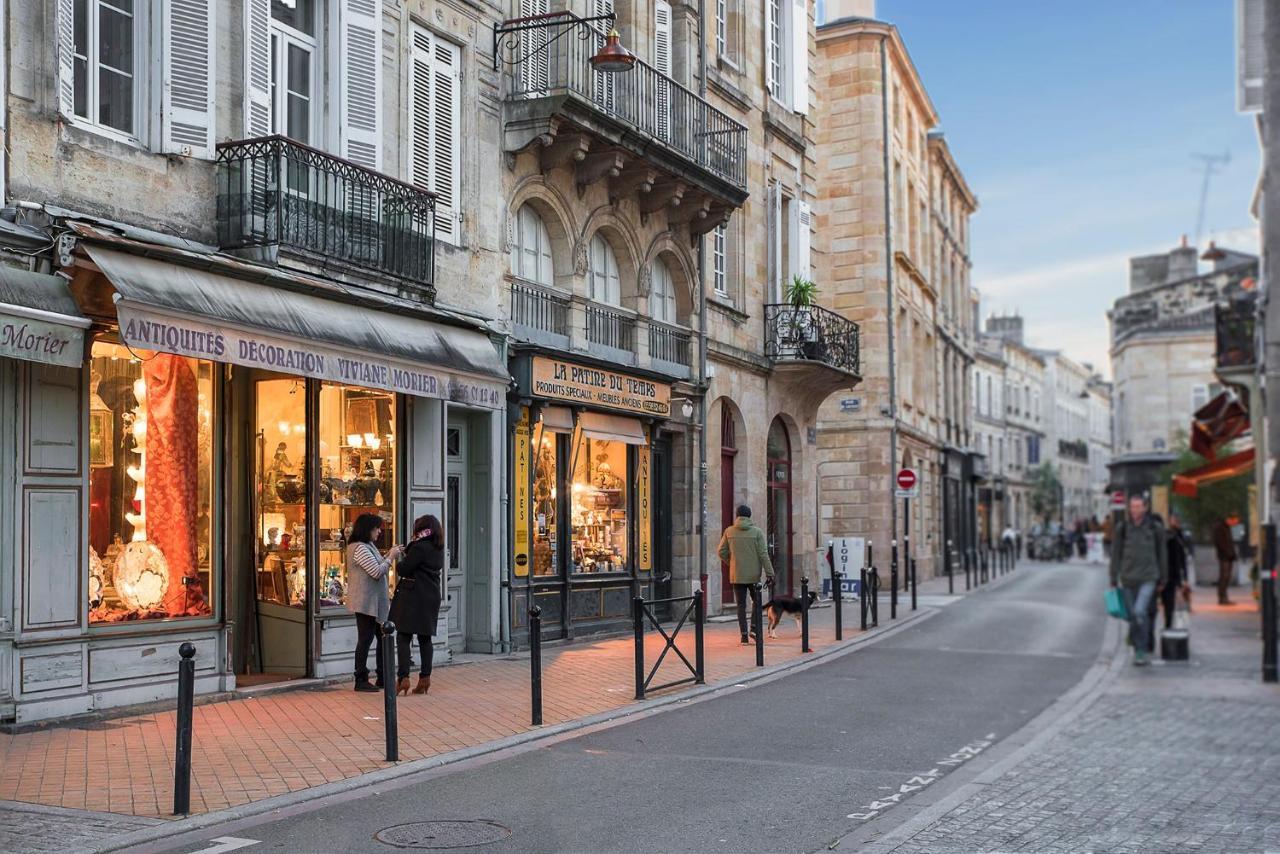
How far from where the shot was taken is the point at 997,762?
8.95 m

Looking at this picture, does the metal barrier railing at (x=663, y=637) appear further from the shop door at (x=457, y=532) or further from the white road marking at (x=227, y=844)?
the white road marking at (x=227, y=844)

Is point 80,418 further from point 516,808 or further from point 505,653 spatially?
point 505,653

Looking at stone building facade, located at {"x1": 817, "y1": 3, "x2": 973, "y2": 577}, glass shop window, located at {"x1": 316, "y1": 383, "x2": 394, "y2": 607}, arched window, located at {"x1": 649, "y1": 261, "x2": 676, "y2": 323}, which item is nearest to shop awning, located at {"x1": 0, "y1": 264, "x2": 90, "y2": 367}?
glass shop window, located at {"x1": 316, "y1": 383, "x2": 394, "y2": 607}

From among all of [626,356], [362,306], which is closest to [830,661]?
[626,356]

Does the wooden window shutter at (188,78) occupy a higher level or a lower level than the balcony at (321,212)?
higher

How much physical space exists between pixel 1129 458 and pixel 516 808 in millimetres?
57429

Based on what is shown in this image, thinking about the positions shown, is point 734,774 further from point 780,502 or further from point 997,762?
point 780,502

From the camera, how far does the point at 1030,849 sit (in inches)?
254

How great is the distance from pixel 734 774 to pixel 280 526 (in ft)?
19.5

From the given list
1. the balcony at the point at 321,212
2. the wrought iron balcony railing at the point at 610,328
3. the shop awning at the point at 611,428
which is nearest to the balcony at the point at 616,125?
the wrought iron balcony railing at the point at 610,328

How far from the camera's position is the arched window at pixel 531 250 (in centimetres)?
1642

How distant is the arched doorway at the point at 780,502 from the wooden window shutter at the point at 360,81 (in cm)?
1257

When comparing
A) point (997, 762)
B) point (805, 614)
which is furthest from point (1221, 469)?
point (997, 762)

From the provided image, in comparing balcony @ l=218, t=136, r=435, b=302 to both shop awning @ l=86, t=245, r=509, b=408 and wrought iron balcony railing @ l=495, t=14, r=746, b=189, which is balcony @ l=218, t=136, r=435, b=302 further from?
wrought iron balcony railing @ l=495, t=14, r=746, b=189
